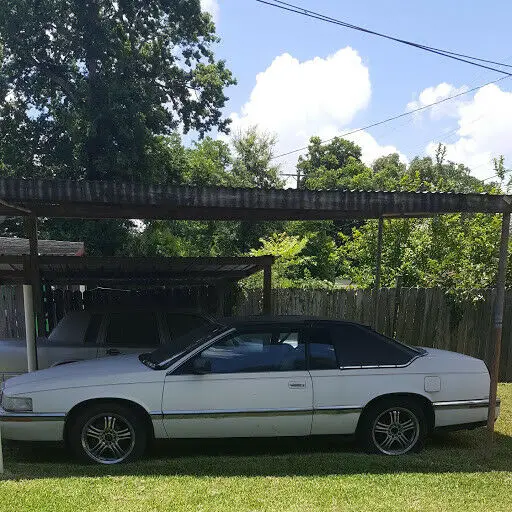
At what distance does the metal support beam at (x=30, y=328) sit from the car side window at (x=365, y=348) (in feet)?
10.7

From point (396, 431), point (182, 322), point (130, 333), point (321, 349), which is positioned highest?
point (321, 349)

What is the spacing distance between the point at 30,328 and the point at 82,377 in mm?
1284

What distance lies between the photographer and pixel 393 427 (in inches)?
207

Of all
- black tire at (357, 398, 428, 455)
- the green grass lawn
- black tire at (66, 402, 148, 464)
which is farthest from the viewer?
black tire at (357, 398, 428, 455)

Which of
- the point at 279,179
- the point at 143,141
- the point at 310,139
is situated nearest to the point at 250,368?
the point at 143,141

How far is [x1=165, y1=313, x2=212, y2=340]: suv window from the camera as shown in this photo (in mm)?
6719

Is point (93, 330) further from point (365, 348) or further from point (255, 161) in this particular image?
point (255, 161)

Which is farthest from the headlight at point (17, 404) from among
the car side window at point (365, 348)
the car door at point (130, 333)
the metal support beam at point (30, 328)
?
the car side window at point (365, 348)

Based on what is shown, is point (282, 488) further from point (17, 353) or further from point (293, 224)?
point (293, 224)

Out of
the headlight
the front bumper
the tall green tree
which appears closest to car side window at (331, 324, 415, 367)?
the front bumper

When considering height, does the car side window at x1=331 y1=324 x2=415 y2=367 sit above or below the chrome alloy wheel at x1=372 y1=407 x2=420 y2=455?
above

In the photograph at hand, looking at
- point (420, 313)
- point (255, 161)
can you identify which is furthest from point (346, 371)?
point (255, 161)

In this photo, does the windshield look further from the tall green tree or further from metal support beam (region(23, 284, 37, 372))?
the tall green tree

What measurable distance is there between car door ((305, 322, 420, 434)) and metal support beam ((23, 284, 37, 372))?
118 inches
